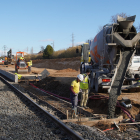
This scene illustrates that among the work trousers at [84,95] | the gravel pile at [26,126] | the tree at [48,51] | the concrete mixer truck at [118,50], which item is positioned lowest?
the gravel pile at [26,126]

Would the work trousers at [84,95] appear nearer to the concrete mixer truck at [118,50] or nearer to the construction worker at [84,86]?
the construction worker at [84,86]

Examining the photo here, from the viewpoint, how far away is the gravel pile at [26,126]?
5.20 meters

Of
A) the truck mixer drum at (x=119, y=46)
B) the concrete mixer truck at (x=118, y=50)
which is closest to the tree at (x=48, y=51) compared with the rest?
the concrete mixer truck at (x=118, y=50)

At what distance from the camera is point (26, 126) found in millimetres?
6031

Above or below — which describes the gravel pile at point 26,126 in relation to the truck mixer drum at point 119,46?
below

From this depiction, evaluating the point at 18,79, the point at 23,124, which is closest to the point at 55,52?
the point at 18,79

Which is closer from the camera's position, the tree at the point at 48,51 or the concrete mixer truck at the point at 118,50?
the concrete mixer truck at the point at 118,50

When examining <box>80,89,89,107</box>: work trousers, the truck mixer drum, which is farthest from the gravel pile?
the truck mixer drum

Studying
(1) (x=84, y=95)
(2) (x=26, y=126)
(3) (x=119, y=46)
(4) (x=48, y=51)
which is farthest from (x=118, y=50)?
(4) (x=48, y=51)

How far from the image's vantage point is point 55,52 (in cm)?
5991

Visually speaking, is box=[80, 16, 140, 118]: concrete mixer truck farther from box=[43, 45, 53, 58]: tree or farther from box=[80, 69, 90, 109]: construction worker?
box=[43, 45, 53, 58]: tree

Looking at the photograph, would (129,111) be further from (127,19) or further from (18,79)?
(18,79)

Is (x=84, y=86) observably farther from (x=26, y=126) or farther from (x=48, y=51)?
(x=48, y=51)

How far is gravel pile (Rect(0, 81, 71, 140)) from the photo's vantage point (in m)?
5.20
